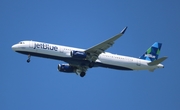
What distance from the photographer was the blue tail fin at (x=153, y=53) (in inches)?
2771

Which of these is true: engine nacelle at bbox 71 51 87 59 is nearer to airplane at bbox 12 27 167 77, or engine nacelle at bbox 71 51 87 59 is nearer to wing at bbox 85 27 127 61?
airplane at bbox 12 27 167 77

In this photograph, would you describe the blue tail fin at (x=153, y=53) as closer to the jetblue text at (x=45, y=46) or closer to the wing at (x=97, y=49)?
the wing at (x=97, y=49)

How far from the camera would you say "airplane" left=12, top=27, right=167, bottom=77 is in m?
59.6

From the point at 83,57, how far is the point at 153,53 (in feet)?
57.2

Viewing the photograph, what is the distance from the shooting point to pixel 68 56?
200 feet

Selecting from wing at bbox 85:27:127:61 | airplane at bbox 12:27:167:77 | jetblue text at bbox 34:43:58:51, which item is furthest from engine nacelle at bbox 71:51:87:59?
jetblue text at bbox 34:43:58:51

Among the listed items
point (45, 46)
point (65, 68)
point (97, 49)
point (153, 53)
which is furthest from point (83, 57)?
point (153, 53)

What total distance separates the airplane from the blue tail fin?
1.53m

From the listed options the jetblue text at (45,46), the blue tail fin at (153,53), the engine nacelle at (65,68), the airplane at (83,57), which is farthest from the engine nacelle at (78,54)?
the blue tail fin at (153,53)

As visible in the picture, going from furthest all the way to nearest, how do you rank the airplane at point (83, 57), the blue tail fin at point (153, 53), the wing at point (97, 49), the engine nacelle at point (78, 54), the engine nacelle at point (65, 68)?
the blue tail fin at point (153, 53)
the engine nacelle at point (65, 68)
the engine nacelle at point (78, 54)
the airplane at point (83, 57)
the wing at point (97, 49)

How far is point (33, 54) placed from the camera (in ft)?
A: 196

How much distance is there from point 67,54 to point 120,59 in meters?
9.85

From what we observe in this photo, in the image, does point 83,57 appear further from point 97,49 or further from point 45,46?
point 45,46

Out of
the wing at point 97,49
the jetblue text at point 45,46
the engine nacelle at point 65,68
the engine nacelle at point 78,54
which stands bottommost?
the engine nacelle at point 65,68
